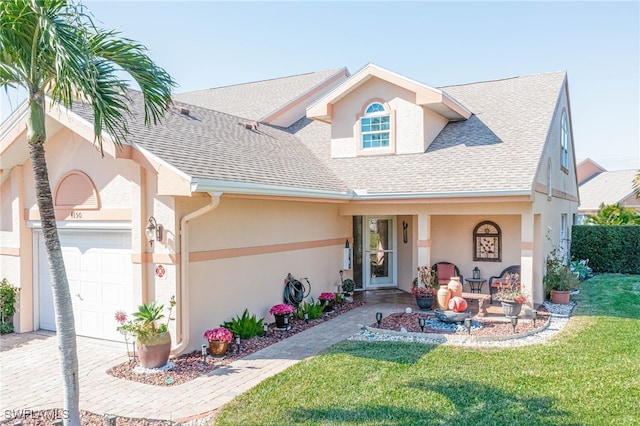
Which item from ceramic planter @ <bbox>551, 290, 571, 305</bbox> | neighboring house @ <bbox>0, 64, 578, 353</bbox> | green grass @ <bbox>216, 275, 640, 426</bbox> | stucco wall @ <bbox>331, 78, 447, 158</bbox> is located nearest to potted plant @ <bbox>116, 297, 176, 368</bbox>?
neighboring house @ <bbox>0, 64, 578, 353</bbox>

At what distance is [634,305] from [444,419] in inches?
381

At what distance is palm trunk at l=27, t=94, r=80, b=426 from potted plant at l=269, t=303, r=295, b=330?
503 centimetres

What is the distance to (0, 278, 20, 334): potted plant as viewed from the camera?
10.2 metres

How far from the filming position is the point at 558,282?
12.6 metres

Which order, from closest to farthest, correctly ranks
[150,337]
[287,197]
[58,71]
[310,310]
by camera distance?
[58,71]
[150,337]
[287,197]
[310,310]

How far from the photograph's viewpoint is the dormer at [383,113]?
13.6 meters

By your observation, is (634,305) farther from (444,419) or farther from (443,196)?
(444,419)

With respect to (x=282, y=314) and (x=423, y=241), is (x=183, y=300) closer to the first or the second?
(x=282, y=314)

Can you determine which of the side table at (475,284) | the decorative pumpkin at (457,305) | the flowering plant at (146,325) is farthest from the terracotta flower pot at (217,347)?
the side table at (475,284)

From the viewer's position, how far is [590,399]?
606 centimetres

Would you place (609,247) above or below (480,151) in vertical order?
below

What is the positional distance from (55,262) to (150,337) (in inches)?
110

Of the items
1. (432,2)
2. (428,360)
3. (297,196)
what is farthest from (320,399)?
(432,2)

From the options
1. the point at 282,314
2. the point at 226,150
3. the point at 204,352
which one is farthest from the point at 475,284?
the point at 204,352
